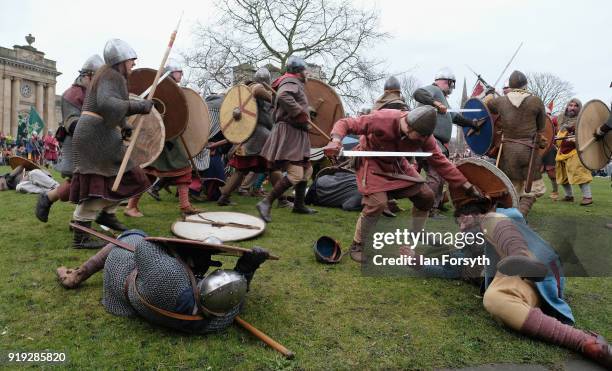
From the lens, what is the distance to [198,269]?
8.02 ft

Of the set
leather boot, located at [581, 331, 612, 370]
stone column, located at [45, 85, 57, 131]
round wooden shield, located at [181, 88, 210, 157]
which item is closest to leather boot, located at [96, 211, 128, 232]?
round wooden shield, located at [181, 88, 210, 157]

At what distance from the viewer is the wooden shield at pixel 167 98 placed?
450cm

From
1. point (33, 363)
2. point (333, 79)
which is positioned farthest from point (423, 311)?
point (333, 79)

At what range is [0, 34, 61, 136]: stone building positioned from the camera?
3753 cm

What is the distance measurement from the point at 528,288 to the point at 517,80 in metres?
3.29

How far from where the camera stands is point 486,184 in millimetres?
3039

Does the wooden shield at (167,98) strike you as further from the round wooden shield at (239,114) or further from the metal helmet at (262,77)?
the metal helmet at (262,77)

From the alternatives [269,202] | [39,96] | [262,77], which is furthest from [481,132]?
[39,96]

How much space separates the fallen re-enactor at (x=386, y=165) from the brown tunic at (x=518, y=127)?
75.0 inches

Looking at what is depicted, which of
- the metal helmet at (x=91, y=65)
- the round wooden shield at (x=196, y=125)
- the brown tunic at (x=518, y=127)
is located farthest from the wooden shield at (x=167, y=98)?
the brown tunic at (x=518, y=127)

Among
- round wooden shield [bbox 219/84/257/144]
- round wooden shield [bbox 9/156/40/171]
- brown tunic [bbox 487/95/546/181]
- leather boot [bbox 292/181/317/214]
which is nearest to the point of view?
brown tunic [bbox 487/95/546/181]

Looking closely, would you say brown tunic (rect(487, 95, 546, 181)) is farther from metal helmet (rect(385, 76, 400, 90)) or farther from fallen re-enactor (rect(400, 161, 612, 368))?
fallen re-enactor (rect(400, 161, 612, 368))

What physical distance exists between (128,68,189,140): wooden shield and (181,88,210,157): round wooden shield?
0.37 metres

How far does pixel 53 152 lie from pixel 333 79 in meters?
12.7
